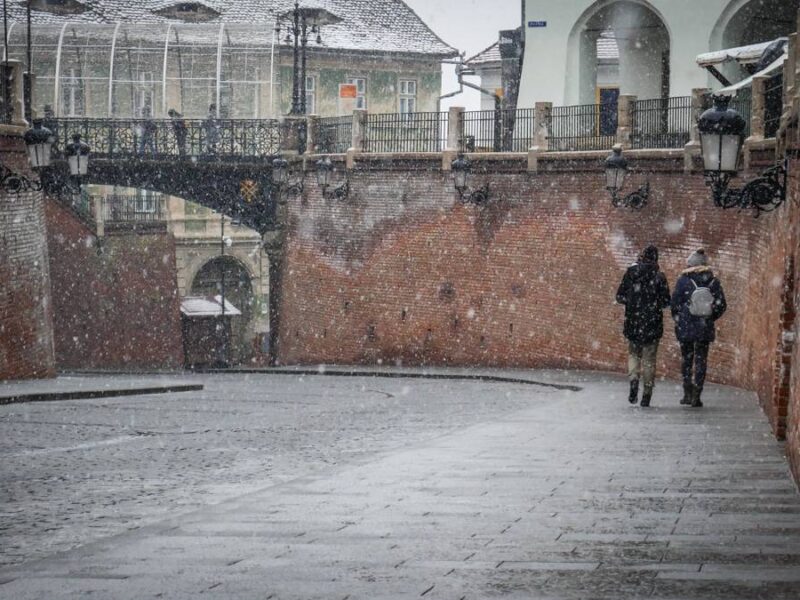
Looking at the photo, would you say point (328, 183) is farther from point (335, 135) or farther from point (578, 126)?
point (578, 126)

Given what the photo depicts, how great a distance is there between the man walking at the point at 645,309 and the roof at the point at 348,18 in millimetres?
37817

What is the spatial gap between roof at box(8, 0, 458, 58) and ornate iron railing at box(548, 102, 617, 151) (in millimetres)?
24261

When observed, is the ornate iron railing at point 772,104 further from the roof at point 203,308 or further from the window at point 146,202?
the window at point 146,202

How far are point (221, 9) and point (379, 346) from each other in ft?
78.0

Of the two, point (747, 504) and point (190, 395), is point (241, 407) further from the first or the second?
point (747, 504)

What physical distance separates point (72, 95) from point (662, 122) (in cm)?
2405

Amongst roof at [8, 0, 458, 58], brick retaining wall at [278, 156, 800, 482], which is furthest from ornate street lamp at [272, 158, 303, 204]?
roof at [8, 0, 458, 58]

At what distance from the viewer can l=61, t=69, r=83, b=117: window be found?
4456 cm

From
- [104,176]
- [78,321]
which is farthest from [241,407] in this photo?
[78,321]

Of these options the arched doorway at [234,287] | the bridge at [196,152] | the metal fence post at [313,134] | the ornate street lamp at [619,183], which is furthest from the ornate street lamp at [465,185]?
the arched doorway at [234,287]

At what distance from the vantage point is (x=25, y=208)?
27656mm

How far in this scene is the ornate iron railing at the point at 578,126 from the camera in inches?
1167

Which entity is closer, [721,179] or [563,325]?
[721,179]

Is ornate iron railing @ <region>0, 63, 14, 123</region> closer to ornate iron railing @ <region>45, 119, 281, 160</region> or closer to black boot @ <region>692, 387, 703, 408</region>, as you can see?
ornate iron railing @ <region>45, 119, 281, 160</region>
